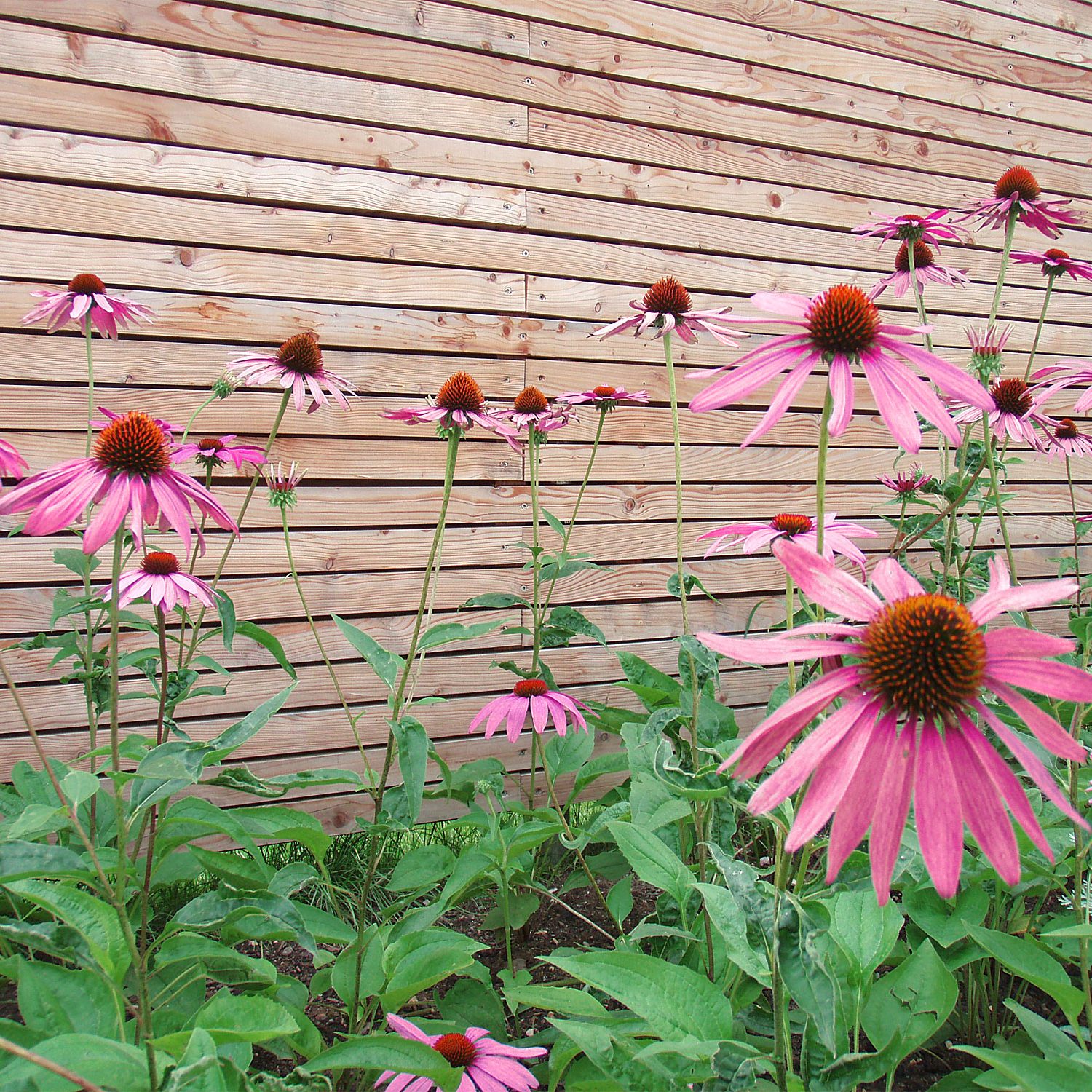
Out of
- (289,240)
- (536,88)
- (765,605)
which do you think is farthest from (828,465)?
(289,240)

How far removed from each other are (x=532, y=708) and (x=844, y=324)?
3.24 feet

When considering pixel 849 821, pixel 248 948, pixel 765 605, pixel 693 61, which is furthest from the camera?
pixel 765 605

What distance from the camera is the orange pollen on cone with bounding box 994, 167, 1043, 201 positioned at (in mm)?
1571

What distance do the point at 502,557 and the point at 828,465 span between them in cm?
109

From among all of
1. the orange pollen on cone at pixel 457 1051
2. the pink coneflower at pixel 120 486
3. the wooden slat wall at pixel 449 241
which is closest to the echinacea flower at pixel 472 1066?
the orange pollen on cone at pixel 457 1051

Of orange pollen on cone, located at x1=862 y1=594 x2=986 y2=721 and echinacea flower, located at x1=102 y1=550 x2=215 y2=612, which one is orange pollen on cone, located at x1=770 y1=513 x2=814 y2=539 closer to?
orange pollen on cone, located at x1=862 y1=594 x2=986 y2=721

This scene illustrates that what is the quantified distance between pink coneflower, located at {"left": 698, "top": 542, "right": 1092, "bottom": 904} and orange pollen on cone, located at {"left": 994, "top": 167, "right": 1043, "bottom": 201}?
133 cm

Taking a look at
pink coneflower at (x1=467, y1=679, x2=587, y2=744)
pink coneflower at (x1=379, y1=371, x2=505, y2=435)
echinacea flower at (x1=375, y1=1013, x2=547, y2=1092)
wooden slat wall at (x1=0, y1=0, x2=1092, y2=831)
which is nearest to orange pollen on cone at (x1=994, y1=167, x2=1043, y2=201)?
wooden slat wall at (x1=0, y1=0, x2=1092, y2=831)

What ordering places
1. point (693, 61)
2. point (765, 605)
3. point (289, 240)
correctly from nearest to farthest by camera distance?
point (289, 240), point (693, 61), point (765, 605)

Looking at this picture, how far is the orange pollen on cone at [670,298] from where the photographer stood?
1415 millimetres

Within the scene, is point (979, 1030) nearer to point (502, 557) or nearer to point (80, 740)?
point (502, 557)

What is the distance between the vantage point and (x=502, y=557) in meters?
2.22

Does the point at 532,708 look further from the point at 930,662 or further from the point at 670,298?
the point at 930,662

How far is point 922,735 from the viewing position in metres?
0.57
